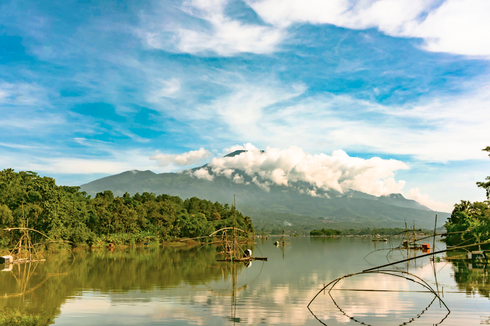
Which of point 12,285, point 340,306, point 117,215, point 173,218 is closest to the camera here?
point 340,306

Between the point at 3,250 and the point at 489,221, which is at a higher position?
the point at 489,221

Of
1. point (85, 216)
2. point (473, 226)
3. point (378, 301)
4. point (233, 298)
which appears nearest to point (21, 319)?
point (233, 298)

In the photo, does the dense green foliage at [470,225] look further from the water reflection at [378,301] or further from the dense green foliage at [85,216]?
the dense green foliage at [85,216]

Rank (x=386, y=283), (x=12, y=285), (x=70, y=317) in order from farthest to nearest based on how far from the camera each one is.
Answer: (x=386, y=283) → (x=12, y=285) → (x=70, y=317)

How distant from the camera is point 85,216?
5134cm

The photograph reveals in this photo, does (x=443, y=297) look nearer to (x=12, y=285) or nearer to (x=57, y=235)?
(x=12, y=285)

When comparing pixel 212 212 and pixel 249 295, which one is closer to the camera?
pixel 249 295

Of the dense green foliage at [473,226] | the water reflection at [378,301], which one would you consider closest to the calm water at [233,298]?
the water reflection at [378,301]

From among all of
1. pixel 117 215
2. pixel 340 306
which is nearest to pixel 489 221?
pixel 340 306

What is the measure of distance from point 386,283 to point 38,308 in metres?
21.6

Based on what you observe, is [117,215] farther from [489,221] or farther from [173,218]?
[489,221]

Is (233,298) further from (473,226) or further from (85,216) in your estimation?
(473,226)

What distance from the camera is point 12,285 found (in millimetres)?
21594

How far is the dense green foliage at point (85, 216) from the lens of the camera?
40.5m
